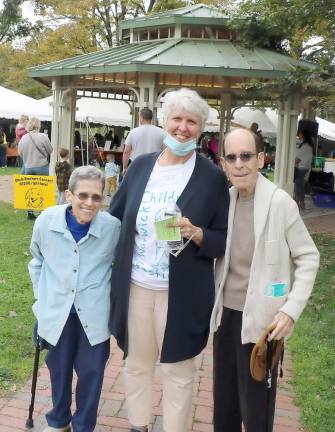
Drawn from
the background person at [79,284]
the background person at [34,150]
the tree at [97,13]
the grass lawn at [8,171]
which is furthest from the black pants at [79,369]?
the tree at [97,13]

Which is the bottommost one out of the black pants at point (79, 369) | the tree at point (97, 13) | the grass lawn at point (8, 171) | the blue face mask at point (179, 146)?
the black pants at point (79, 369)

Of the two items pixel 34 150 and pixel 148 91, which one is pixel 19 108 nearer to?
pixel 148 91

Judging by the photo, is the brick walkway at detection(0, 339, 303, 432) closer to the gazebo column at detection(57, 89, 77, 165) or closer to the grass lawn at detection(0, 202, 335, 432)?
the grass lawn at detection(0, 202, 335, 432)

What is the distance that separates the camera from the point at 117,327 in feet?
9.87

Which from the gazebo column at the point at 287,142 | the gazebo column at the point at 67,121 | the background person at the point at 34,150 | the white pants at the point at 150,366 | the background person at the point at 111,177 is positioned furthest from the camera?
the gazebo column at the point at 67,121

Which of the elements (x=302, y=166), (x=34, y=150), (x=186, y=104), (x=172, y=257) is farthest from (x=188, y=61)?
(x=172, y=257)

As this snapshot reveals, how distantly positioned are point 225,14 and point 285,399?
9.33 metres

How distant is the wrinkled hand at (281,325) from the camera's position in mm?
2471

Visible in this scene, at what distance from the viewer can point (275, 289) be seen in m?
2.52

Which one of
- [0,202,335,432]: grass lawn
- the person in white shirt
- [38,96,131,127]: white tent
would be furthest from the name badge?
[38,96,131,127]: white tent

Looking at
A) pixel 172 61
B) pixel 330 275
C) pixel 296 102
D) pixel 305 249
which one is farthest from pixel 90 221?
pixel 296 102

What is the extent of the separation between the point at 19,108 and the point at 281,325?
20.0 metres

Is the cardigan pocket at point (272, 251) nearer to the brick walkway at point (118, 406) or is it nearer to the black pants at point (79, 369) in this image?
the black pants at point (79, 369)

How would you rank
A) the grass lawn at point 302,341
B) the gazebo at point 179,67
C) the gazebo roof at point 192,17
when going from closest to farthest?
the grass lawn at point 302,341 < the gazebo at point 179,67 < the gazebo roof at point 192,17
